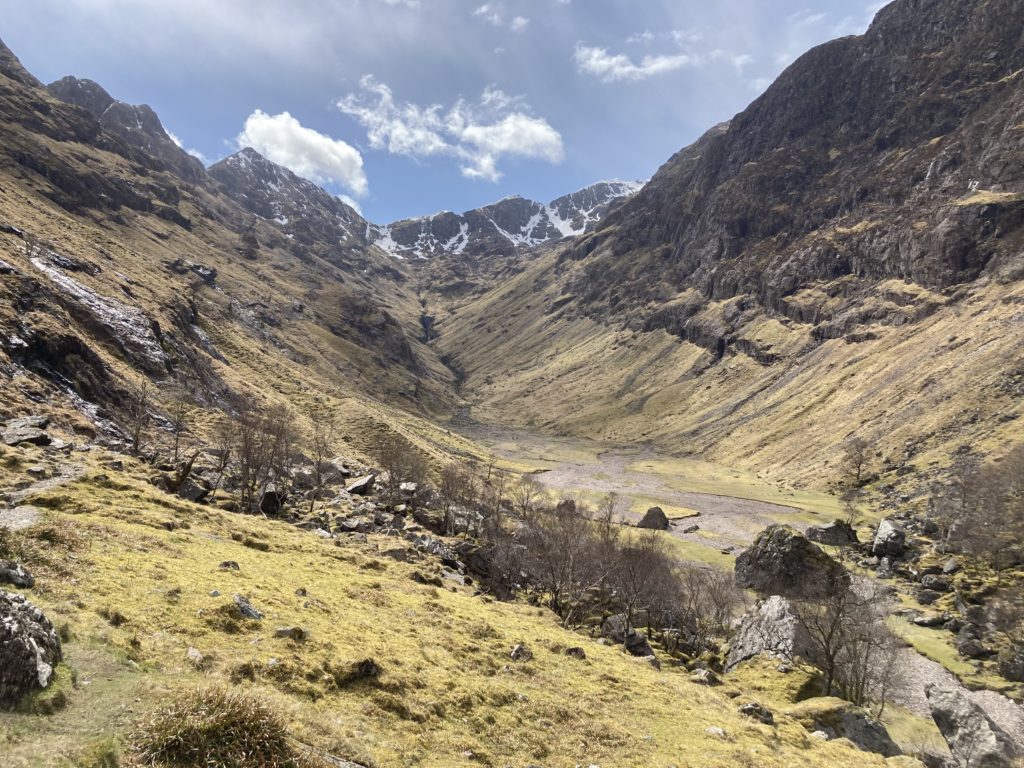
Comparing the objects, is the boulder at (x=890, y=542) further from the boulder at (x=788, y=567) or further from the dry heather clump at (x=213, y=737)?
the dry heather clump at (x=213, y=737)

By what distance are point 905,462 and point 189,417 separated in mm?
142852

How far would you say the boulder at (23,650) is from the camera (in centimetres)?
1169

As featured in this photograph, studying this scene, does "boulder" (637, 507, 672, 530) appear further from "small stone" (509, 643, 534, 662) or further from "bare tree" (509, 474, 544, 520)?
"small stone" (509, 643, 534, 662)

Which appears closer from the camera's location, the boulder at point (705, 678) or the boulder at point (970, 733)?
the boulder at point (970, 733)

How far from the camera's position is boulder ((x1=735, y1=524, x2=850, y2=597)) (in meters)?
62.3

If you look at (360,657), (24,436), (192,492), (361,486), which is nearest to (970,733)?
(360,657)

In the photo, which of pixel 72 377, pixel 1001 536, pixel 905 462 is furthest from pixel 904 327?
pixel 72 377

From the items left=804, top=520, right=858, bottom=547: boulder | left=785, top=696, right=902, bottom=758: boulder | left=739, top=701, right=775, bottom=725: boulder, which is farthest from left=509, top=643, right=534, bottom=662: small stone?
left=804, top=520, right=858, bottom=547: boulder

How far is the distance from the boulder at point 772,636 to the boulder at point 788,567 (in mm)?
17187

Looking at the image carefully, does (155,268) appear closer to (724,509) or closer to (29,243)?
(29,243)

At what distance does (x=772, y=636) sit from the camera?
4347cm

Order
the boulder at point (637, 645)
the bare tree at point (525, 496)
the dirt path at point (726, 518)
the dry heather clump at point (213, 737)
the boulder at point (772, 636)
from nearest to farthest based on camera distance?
the dry heather clump at point (213, 737) → the boulder at point (637, 645) → the boulder at point (772, 636) → the dirt path at point (726, 518) → the bare tree at point (525, 496)

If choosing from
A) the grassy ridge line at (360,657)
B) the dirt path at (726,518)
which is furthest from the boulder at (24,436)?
the dirt path at (726,518)

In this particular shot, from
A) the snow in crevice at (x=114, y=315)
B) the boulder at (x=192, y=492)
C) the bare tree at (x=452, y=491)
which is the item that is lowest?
the bare tree at (x=452, y=491)
